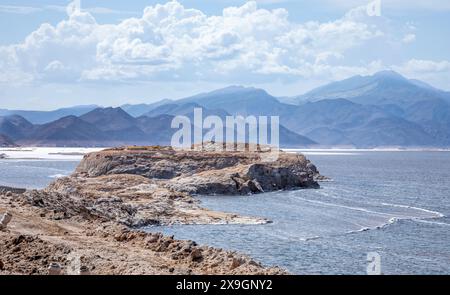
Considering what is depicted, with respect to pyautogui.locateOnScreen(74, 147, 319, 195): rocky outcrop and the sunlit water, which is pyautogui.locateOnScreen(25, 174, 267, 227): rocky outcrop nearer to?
the sunlit water

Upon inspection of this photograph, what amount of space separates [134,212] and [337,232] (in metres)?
12.4

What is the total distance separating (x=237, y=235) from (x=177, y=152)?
165ft

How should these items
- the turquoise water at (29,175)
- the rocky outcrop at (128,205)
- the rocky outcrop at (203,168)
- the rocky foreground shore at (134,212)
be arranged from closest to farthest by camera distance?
1. the rocky foreground shore at (134,212)
2. the rocky outcrop at (128,205)
3. the rocky outcrop at (203,168)
4. the turquoise water at (29,175)

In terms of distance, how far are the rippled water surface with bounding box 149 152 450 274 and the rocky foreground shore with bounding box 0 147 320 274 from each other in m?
3.85

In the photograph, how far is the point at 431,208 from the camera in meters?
56.2

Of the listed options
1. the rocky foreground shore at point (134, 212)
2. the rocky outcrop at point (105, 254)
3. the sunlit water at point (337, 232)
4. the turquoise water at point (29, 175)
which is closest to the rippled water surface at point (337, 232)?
the sunlit water at point (337, 232)

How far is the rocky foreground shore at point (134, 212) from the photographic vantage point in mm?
20438

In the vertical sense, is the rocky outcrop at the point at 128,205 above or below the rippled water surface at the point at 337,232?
above

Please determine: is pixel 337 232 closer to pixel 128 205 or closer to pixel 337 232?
pixel 337 232

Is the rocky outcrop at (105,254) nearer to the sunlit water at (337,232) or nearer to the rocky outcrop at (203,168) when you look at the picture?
the sunlit water at (337,232)

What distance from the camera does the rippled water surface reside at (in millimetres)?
29234

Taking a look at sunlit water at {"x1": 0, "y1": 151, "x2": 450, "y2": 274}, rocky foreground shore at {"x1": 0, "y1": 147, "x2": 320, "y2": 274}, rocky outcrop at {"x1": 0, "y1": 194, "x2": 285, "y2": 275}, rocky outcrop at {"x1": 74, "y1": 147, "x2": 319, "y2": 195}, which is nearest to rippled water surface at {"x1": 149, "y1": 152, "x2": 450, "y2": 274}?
sunlit water at {"x1": 0, "y1": 151, "x2": 450, "y2": 274}

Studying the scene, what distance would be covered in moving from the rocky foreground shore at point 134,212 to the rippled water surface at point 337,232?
385cm
